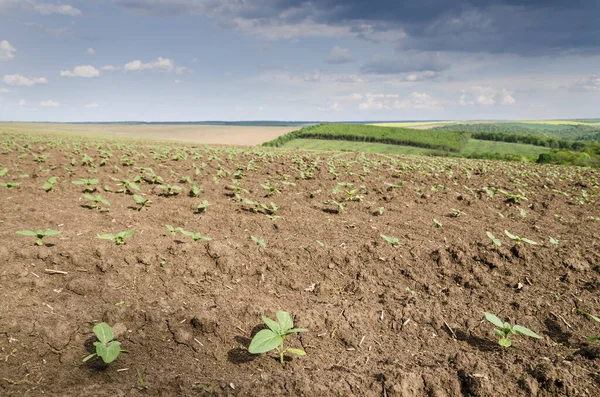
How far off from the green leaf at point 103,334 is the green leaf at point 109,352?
5 centimetres

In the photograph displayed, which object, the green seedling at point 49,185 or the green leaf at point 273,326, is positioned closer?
the green leaf at point 273,326

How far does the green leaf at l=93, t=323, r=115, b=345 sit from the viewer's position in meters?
2.79

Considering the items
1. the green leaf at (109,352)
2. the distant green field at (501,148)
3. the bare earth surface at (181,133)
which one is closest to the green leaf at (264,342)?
the green leaf at (109,352)

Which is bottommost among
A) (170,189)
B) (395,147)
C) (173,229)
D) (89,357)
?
(89,357)

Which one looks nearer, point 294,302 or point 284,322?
point 284,322

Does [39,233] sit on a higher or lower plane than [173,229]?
higher

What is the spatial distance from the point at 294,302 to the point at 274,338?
3.84 ft

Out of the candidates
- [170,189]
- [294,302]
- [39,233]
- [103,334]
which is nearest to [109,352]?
[103,334]

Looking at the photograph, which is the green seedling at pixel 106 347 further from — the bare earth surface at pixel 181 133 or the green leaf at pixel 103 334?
the bare earth surface at pixel 181 133

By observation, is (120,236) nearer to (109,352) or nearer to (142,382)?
(109,352)

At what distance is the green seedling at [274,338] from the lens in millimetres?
2693

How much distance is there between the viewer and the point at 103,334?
2.84m

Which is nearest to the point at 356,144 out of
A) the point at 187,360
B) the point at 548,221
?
the point at 548,221

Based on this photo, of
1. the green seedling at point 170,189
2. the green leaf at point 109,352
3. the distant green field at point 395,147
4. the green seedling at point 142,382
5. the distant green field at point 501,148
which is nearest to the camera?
the green seedling at point 142,382
